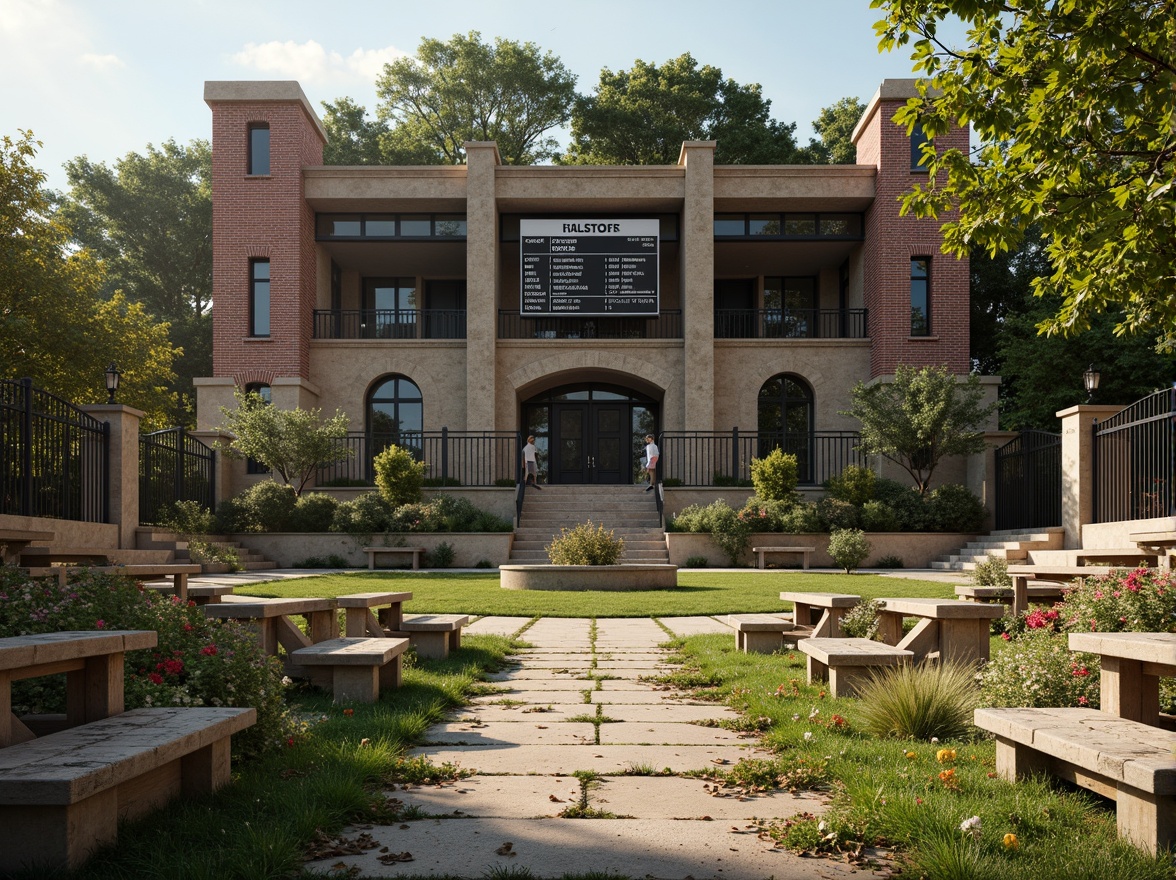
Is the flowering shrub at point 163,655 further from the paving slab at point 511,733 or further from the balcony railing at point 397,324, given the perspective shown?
the balcony railing at point 397,324

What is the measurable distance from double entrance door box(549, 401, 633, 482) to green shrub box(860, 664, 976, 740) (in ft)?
77.0

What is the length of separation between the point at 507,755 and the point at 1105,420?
14075 mm

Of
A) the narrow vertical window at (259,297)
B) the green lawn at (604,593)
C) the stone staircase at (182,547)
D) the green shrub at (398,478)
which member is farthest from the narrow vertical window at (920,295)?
the stone staircase at (182,547)

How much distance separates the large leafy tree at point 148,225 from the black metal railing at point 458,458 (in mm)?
16110

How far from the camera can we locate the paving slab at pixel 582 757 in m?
4.27

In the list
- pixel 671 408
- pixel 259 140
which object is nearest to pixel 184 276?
pixel 259 140

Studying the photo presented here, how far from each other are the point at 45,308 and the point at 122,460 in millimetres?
7646

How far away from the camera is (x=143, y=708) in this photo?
3865 millimetres

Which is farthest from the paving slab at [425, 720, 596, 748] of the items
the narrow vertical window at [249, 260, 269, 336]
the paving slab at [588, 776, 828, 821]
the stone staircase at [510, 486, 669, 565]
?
the narrow vertical window at [249, 260, 269, 336]

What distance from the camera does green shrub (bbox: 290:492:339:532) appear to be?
2072 cm

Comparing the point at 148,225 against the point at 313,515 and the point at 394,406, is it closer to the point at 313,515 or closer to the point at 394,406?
the point at 394,406

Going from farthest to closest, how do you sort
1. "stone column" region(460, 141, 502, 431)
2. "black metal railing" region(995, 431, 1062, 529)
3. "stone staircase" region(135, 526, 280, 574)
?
"stone column" region(460, 141, 502, 431) → "black metal railing" region(995, 431, 1062, 529) → "stone staircase" region(135, 526, 280, 574)

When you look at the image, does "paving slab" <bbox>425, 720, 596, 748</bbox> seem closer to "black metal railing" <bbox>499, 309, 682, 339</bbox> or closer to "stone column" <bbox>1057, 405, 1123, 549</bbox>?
"stone column" <bbox>1057, 405, 1123, 549</bbox>

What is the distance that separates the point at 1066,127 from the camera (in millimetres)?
7766
